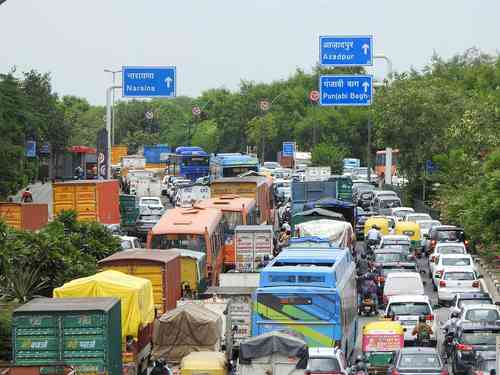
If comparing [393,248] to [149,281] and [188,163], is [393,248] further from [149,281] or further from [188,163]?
[188,163]

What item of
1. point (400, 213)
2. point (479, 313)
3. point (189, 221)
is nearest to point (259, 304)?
point (479, 313)

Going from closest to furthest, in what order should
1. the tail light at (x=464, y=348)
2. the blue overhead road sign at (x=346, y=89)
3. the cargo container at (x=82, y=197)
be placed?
1. the tail light at (x=464, y=348)
2. the cargo container at (x=82, y=197)
3. the blue overhead road sign at (x=346, y=89)

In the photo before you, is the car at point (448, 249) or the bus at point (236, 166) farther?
the bus at point (236, 166)

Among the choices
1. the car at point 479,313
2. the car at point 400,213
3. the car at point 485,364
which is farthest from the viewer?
the car at point 400,213

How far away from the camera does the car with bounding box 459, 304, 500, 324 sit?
2886 cm

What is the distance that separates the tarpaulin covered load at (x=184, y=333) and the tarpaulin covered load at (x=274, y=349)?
12.2ft

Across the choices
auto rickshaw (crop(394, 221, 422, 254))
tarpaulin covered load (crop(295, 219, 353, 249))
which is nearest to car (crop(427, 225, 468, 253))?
auto rickshaw (crop(394, 221, 422, 254))

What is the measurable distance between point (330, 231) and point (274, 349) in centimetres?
2054

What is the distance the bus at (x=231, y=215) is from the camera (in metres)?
42.2

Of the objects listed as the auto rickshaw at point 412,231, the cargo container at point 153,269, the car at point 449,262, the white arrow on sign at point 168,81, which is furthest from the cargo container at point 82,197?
the cargo container at point 153,269

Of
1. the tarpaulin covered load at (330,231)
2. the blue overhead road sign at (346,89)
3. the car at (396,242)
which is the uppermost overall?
the blue overhead road sign at (346,89)

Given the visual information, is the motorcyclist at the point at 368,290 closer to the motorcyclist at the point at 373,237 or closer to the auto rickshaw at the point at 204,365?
the motorcyclist at the point at 373,237

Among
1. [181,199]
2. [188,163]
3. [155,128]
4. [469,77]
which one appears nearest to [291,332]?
[181,199]

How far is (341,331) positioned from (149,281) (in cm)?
442
